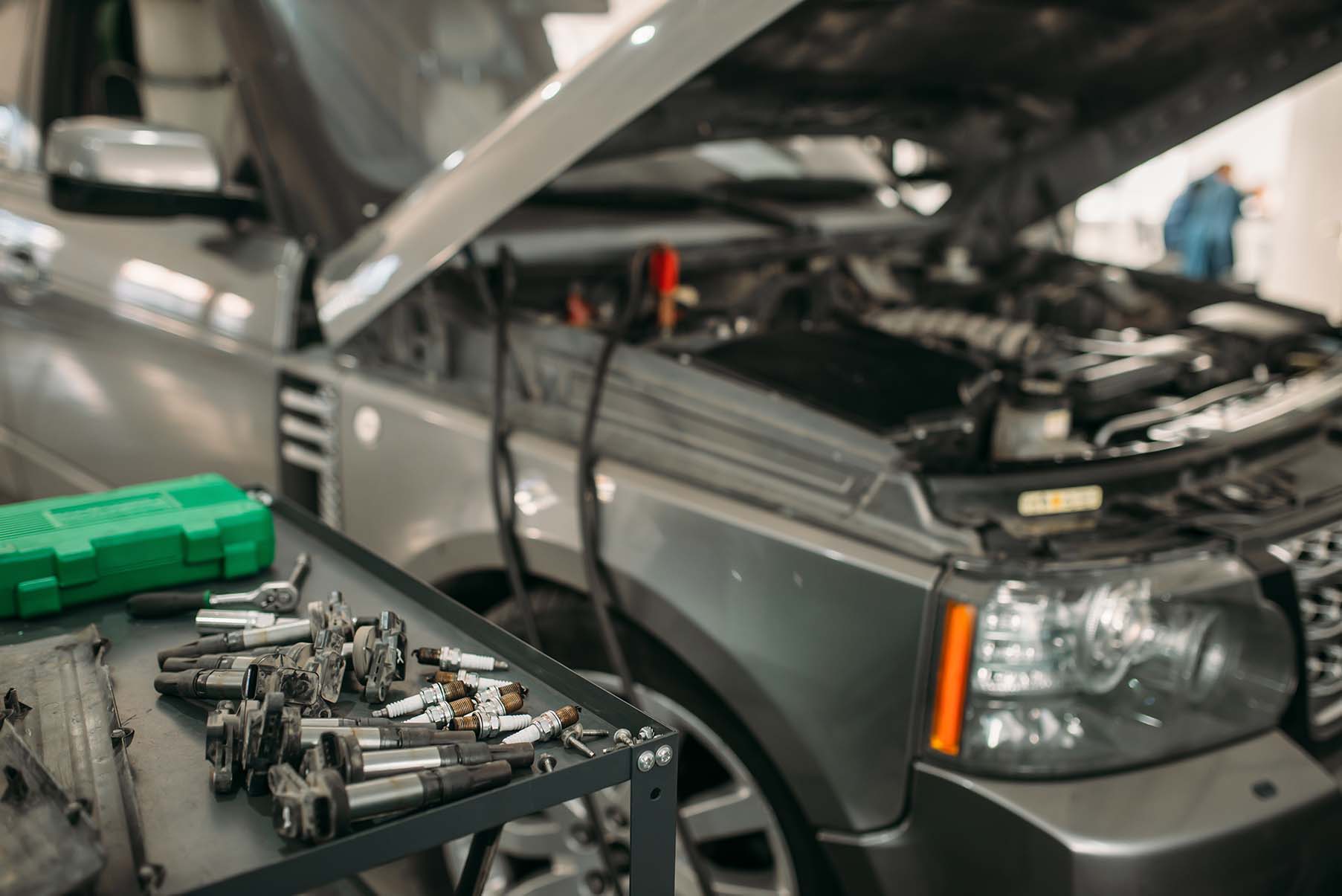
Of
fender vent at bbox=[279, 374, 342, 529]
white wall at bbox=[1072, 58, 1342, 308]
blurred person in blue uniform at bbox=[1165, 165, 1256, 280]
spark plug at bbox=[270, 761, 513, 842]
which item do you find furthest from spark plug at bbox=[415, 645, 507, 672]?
blurred person in blue uniform at bbox=[1165, 165, 1256, 280]

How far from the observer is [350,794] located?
863mm

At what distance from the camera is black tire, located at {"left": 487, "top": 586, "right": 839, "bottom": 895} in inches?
64.7

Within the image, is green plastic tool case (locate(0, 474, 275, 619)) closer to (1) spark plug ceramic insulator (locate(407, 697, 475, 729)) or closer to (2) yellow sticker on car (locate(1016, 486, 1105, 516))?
(1) spark plug ceramic insulator (locate(407, 697, 475, 729))

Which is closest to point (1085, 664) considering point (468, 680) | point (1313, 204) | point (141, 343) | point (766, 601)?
point (766, 601)

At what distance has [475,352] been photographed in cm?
197

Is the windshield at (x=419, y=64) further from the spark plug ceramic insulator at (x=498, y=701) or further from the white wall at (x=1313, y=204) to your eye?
the white wall at (x=1313, y=204)

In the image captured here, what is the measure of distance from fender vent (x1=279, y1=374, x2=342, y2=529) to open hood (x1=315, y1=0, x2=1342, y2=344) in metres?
0.17

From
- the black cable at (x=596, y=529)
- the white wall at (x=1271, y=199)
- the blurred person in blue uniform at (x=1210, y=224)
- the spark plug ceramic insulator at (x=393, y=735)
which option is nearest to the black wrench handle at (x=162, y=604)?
the spark plug ceramic insulator at (x=393, y=735)

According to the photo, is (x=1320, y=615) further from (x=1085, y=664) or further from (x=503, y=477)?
(x=503, y=477)

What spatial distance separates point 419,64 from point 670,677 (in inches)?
53.0

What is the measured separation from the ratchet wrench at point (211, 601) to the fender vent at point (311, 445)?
804mm

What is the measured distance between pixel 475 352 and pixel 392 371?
181 millimetres

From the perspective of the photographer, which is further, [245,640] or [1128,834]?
[1128,834]

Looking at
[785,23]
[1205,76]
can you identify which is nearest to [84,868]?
[785,23]
